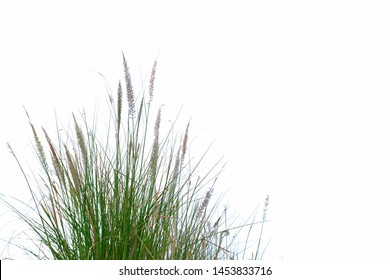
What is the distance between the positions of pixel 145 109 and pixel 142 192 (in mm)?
348

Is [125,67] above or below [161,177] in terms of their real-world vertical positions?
above

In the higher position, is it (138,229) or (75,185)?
(75,185)

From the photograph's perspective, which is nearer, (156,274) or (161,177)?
(156,274)

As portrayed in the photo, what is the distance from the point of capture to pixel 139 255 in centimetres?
278

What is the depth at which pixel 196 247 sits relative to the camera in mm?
2938

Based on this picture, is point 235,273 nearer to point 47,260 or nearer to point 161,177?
point 161,177

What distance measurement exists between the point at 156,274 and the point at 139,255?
17 cm

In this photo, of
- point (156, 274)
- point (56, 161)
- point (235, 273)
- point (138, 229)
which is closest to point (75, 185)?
point (56, 161)

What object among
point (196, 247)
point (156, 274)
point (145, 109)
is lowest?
point (156, 274)

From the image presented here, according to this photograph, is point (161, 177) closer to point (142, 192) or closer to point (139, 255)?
point (142, 192)

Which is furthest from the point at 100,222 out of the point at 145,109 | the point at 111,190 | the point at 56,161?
the point at 145,109

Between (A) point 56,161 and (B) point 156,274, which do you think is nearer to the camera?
(B) point 156,274

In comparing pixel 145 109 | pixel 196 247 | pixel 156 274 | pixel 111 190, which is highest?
pixel 145 109

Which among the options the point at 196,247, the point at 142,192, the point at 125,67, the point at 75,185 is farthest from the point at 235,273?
→ the point at 125,67
